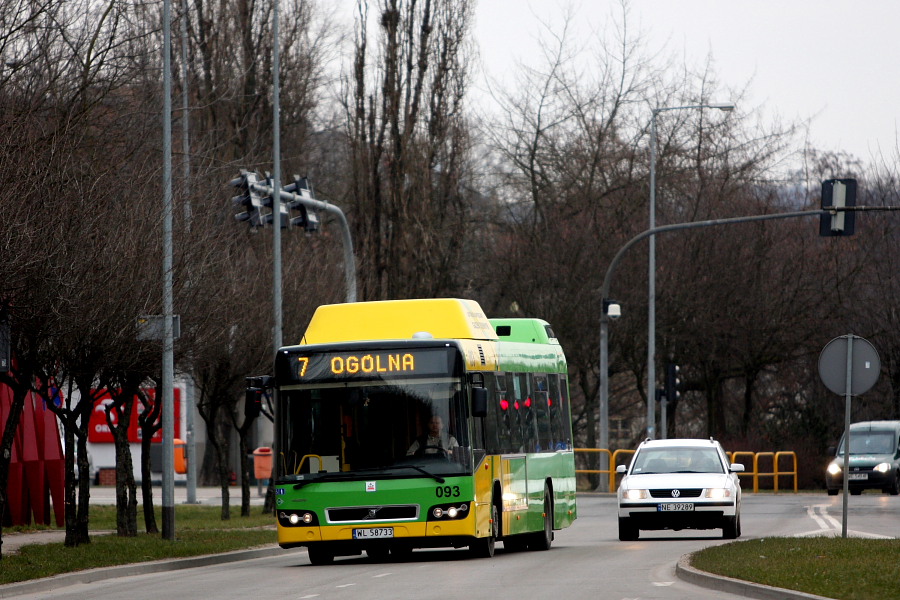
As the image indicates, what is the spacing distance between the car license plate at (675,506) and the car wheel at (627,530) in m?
0.64

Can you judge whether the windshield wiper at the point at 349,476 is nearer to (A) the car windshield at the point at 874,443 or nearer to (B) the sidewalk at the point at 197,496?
(B) the sidewalk at the point at 197,496

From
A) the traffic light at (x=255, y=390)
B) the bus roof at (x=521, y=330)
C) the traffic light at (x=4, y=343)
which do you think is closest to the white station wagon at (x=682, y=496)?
the bus roof at (x=521, y=330)

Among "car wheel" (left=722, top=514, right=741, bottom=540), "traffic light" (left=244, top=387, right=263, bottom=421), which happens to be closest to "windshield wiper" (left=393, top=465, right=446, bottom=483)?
"traffic light" (left=244, top=387, right=263, bottom=421)

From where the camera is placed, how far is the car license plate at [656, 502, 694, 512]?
78.7 ft

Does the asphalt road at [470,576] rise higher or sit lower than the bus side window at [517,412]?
lower

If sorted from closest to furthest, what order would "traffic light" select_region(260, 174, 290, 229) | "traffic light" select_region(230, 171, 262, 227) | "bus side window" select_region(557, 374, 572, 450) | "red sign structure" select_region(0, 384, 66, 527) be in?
"bus side window" select_region(557, 374, 572, 450)
"traffic light" select_region(230, 171, 262, 227)
"red sign structure" select_region(0, 384, 66, 527)
"traffic light" select_region(260, 174, 290, 229)

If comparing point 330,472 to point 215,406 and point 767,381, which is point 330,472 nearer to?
point 215,406

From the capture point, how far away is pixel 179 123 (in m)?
37.8

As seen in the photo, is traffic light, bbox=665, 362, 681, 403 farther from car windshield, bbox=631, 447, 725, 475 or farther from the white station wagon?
the white station wagon

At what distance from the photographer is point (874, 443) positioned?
44.5m

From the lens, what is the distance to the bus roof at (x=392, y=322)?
2058cm

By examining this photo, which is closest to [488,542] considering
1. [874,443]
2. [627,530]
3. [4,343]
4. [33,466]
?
[627,530]

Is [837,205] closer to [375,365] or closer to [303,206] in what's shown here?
[303,206]

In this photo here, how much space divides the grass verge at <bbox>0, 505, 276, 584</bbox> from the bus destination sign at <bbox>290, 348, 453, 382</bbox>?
11.6 feet
